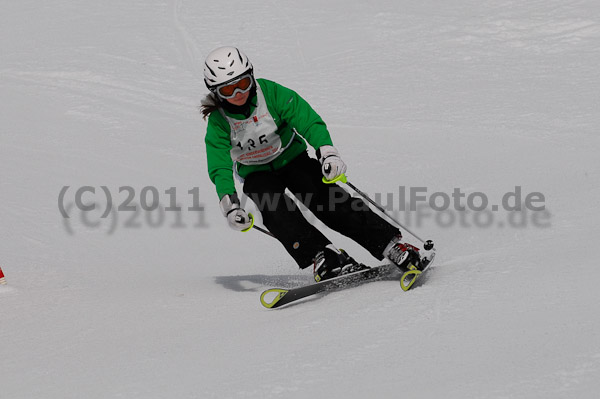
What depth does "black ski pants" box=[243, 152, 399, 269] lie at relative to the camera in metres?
4.93

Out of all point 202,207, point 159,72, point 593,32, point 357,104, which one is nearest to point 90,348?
point 202,207

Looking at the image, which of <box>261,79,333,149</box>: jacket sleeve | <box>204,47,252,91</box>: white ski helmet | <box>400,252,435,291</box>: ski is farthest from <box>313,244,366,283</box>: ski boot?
<box>204,47,252,91</box>: white ski helmet

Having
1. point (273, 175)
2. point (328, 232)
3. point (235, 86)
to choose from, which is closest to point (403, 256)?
point (273, 175)

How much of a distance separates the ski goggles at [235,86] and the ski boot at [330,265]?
1189 mm

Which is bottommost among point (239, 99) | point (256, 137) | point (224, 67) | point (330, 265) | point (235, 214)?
point (330, 265)

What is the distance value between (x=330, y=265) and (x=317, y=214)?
0.38 m

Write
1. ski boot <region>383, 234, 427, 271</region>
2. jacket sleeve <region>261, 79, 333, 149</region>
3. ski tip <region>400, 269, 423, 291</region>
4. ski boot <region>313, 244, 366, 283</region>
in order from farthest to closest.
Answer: jacket sleeve <region>261, 79, 333, 149</region> < ski boot <region>313, 244, 366, 283</region> < ski boot <region>383, 234, 427, 271</region> < ski tip <region>400, 269, 423, 291</region>

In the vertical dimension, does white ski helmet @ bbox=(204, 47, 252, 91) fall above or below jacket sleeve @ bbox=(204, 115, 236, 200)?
above

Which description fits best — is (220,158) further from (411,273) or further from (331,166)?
(411,273)

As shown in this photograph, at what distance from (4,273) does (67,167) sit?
3.54 meters

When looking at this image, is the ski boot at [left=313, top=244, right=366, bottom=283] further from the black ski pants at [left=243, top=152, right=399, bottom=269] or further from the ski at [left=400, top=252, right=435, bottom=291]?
the ski at [left=400, top=252, right=435, bottom=291]

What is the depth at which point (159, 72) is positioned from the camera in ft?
39.8

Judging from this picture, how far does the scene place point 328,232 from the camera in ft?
24.3

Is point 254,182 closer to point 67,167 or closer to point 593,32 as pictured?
point 67,167
